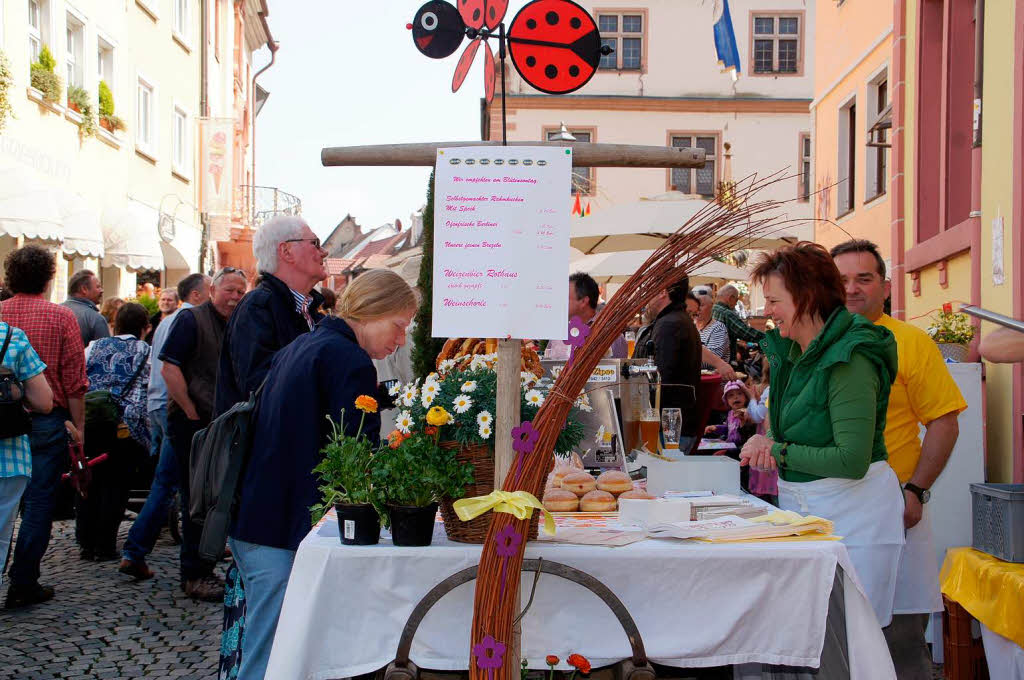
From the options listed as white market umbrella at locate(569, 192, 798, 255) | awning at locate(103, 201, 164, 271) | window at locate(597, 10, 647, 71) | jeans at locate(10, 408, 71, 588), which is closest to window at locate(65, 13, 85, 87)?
awning at locate(103, 201, 164, 271)

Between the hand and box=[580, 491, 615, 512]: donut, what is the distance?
3.27 ft

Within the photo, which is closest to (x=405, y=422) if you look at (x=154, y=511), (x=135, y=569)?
(x=154, y=511)

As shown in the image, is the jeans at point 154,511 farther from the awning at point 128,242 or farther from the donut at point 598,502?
the awning at point 128,242

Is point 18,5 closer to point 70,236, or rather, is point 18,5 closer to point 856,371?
point 70,236

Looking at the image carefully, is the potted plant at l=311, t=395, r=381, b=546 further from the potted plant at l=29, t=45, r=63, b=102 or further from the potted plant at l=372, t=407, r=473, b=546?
the potted plant at l=29, t=45, r=63, b=102

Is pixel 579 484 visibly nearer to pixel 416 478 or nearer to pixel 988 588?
pixel 416 478

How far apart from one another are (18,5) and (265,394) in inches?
471

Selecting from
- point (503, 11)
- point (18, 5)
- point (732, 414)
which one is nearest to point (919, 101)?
point (732, 414)

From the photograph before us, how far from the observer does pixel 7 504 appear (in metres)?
4.96

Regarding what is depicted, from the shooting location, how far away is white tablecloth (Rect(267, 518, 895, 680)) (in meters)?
2.47

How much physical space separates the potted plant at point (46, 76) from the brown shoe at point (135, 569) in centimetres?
933

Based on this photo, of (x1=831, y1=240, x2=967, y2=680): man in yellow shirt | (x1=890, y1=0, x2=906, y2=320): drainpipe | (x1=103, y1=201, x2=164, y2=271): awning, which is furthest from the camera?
(x1=103, y1=201, x2=164, y2=271): awning

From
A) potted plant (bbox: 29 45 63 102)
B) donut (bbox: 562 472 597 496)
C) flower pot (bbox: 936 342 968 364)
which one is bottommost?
donut (bbox: 562 472 597 496)

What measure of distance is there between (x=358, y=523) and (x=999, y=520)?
2445 mm
